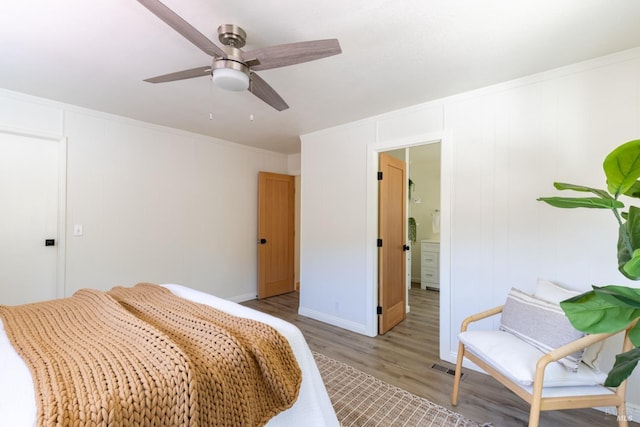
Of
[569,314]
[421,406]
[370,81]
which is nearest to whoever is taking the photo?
[569,314]

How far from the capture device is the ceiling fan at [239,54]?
4.23 feet

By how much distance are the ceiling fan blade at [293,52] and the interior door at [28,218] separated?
101 inches

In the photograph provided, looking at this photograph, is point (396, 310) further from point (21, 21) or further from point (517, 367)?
point (21, 21)

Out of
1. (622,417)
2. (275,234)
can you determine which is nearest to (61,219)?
(275,234)

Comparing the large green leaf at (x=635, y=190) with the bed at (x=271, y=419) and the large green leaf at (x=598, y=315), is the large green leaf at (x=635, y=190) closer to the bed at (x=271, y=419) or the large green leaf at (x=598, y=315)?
the large green leaf at (x=598, y=315)

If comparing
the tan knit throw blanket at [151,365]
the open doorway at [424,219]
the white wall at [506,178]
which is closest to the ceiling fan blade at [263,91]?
the tan knit throw blanket at [151,365]

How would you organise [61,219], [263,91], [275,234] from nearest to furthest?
1. [263,91]
2. [61,219]
3. [275,234]

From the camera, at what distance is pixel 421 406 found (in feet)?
6.26

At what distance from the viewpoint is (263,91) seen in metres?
1.76

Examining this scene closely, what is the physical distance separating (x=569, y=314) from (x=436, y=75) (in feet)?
5.93

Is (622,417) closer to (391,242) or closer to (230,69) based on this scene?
(391,242)

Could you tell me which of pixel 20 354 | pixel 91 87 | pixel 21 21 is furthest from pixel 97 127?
pixel 20 354

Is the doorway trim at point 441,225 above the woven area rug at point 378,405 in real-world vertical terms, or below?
above

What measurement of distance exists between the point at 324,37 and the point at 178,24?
2.78 ft
